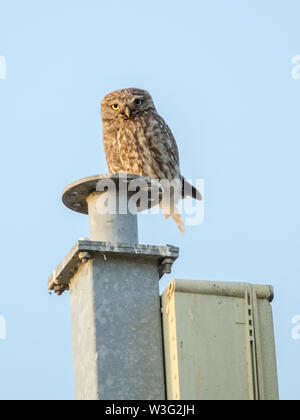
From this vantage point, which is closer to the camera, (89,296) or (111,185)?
(89,296)

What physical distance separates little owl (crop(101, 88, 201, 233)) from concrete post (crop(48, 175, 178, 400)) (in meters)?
5.37

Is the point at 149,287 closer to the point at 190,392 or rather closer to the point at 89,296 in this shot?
the point at 89,296

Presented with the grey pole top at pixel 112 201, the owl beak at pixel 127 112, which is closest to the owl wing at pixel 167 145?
the owl beak at pixel 127 112

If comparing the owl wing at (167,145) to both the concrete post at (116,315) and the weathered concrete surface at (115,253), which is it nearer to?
the concrete post at (116,315)

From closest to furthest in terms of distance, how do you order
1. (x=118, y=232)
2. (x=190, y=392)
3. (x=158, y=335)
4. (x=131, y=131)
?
(x=190, y=392) < (x=158, y=335) < (x=118, y=232) < (x=131, y=131)

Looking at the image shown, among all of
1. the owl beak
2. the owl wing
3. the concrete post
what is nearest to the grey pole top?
the concrete post

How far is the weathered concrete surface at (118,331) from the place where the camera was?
615cm

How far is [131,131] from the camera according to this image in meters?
12.4

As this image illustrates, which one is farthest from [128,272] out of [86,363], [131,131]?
[131,131]

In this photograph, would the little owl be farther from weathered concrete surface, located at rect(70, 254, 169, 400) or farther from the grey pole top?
weathered concrete surface, located at rect(70, 254, 169, 400)

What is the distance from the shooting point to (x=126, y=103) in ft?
41.5

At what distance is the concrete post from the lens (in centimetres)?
616
